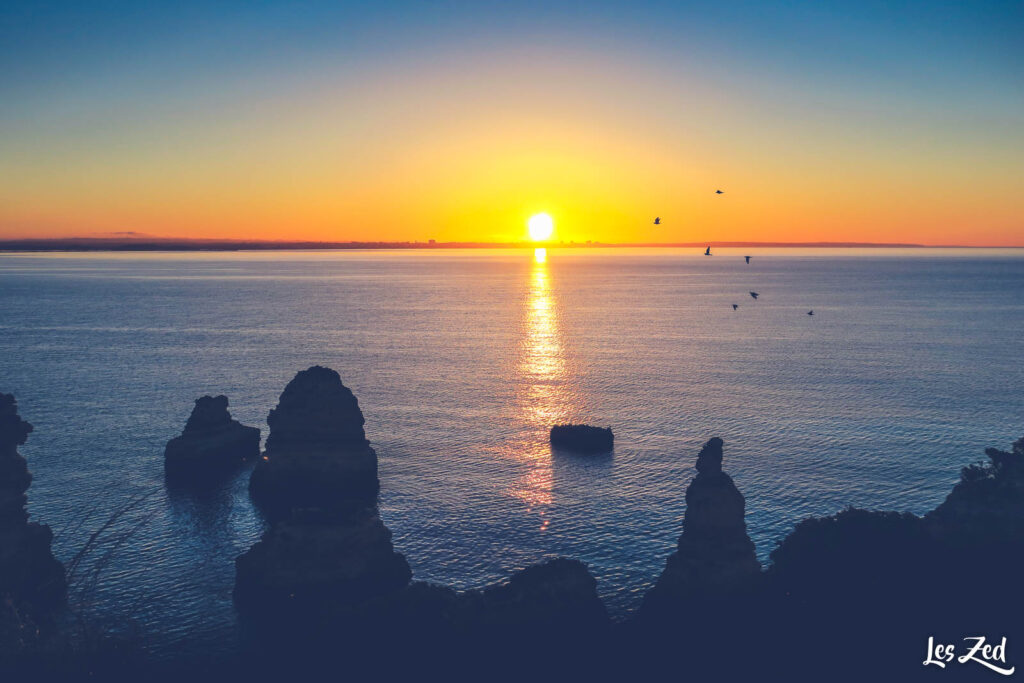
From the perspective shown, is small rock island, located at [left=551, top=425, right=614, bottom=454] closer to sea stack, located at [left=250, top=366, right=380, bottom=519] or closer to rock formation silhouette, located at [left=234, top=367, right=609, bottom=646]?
sea stack, located at [left=250, top=366, right=380, bottom=519]

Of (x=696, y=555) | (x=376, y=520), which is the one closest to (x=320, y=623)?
(x=376, y=520)

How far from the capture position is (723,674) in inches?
1458

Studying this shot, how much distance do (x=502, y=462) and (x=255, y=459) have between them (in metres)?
23.8

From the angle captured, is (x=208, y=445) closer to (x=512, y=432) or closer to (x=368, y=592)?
(x=512, y=432)

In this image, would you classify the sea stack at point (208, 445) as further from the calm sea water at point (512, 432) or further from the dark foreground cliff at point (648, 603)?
the dark foreground cliff at point (648, 603)

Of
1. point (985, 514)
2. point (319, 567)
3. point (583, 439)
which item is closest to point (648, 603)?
point (319, 567)

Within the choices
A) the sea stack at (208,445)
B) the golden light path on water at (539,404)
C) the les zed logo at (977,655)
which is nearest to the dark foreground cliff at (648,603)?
the les zed logo at (977,655)

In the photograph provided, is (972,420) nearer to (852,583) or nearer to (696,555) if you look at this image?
(852,583)

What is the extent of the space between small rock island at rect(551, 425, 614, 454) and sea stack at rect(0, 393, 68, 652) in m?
46.3

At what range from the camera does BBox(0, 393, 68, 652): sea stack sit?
1666 inches

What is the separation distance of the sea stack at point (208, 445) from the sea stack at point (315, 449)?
1121 cm

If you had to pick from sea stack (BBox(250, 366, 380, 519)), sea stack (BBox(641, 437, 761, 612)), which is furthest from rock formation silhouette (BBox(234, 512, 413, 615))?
sea stack (BBox(641, 437, 761, 612))

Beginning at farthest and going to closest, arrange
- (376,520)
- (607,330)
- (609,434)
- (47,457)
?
(607,330)
(609,434)
(47,457)
(376,520)

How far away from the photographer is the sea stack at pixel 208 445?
224 feet
